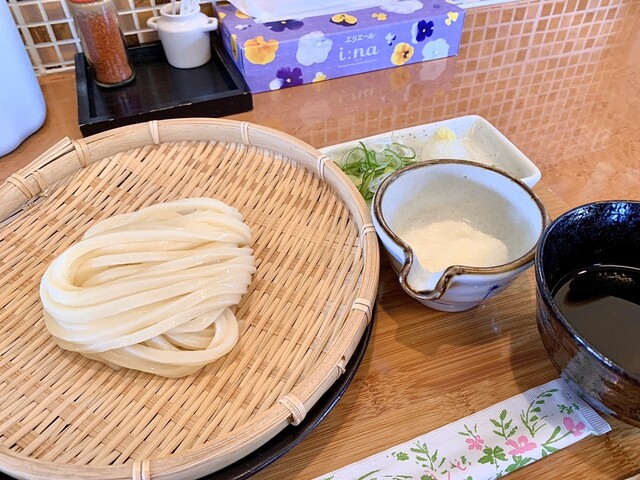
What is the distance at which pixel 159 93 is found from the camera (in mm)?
1203

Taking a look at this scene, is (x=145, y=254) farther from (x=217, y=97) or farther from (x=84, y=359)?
(x=217, y=97)

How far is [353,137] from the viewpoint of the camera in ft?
3.64

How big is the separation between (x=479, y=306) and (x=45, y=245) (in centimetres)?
65

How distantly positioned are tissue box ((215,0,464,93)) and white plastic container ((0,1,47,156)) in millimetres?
430

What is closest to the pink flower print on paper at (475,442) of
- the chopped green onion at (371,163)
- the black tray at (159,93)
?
the chopped green onion at (371,163)

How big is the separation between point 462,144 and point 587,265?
0.35m

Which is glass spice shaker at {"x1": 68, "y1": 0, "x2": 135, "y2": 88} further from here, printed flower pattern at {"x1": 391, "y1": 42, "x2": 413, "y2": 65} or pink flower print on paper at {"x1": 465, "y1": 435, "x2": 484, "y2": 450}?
pink flower print on paper at {"x1": 465, "y1": 435, "x2": 484, "y2": 450}

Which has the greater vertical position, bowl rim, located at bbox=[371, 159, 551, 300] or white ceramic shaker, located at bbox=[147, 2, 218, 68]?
bowl rim, located at bbox=[371, 159, 551, 300]

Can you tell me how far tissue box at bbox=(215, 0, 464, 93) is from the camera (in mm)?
1178

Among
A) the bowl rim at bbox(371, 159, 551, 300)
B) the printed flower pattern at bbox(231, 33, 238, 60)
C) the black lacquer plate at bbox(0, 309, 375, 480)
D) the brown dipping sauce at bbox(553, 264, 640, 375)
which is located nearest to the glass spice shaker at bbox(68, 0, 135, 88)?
the printed flower pattern at bbox(231, 33, 238, 60)

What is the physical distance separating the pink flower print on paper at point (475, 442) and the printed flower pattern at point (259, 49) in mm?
894

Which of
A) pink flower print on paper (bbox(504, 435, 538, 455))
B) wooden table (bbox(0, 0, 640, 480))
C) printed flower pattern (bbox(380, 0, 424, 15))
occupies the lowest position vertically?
wooden table (bbox(0, 0, 640, 480))

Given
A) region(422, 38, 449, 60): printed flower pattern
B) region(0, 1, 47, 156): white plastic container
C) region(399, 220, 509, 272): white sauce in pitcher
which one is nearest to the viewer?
region(399, 220, 509, 272): white sauce in pitcher

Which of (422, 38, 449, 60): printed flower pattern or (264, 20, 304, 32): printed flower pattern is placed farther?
(422, 38, 449, 60): printed flower pattern
